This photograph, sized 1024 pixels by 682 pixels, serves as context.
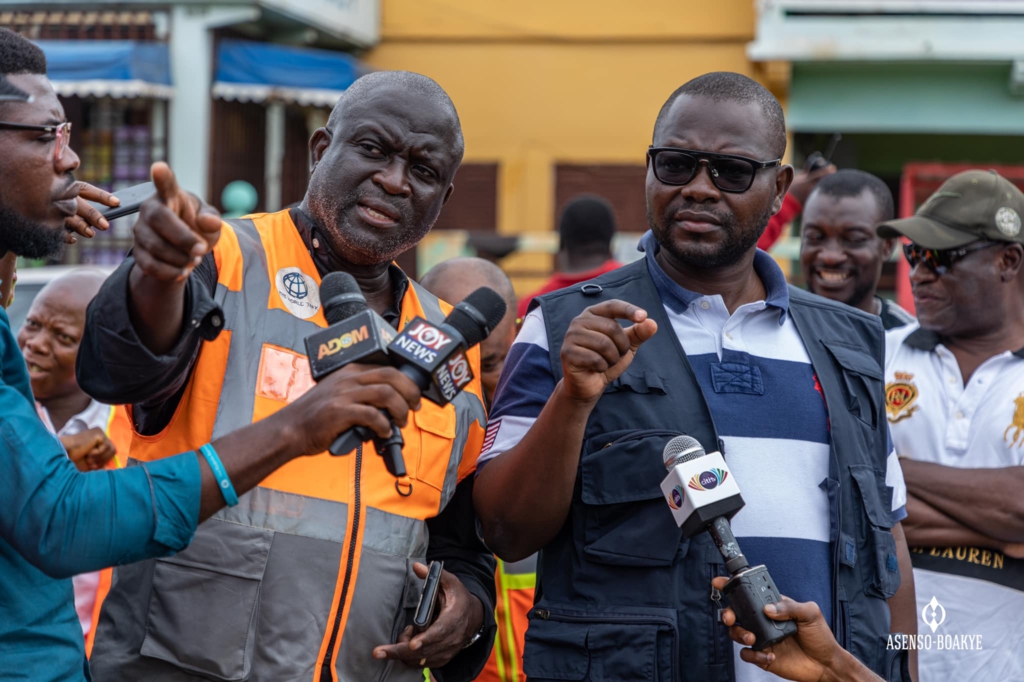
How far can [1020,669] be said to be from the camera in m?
4.06

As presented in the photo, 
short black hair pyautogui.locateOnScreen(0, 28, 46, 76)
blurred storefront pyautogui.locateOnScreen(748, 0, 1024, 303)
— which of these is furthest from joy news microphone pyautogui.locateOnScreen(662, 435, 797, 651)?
blurred storefront pyautogui.locateOnScreen(748, 0, 1024, 303)

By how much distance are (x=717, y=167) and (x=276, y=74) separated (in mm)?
11056

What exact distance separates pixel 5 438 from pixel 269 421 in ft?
1.65

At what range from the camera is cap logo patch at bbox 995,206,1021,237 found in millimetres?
4414

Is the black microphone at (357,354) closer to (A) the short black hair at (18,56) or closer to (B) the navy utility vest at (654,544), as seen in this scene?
(B) the navy utility vest at (654,544)

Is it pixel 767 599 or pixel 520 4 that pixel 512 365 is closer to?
pixel 767 599

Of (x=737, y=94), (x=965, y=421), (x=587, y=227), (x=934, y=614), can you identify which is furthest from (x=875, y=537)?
(x=587, y=227)

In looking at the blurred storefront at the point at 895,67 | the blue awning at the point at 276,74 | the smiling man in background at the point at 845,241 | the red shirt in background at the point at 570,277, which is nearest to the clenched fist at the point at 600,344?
the smiling man in background at the point at 845,241

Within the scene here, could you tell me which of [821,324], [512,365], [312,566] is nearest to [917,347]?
[821,324]

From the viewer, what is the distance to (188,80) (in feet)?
44.6

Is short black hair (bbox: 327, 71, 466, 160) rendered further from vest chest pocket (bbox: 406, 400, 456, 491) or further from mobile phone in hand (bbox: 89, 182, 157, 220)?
vest chest pocket (bbox: 406, 400, 456, 491)

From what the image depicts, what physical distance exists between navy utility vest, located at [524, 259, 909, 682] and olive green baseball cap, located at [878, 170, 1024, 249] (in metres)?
1.27

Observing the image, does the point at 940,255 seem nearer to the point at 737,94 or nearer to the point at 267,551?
the point at 737,94

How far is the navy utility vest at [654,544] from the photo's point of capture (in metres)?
2.99
